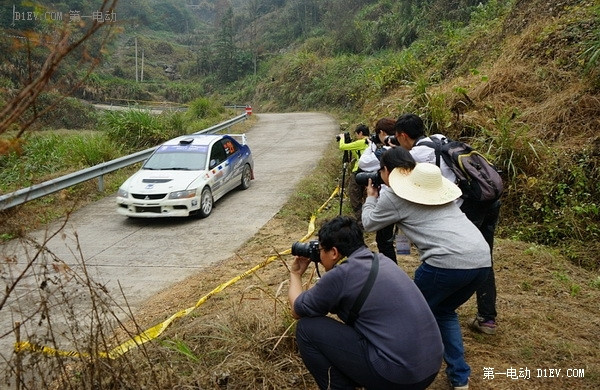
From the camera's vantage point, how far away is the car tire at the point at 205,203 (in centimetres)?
983

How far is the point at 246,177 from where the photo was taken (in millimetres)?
12172

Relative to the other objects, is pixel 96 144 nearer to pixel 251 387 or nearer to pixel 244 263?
pixel 244 263

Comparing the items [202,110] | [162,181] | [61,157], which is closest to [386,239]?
[162,181]

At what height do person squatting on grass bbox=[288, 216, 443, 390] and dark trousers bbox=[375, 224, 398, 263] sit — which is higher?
person squatting on grass bbox=[288, 216, 443, 390]

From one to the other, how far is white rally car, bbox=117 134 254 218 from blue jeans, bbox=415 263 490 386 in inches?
255

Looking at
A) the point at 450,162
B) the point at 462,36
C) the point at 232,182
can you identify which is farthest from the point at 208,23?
the point at 450,162


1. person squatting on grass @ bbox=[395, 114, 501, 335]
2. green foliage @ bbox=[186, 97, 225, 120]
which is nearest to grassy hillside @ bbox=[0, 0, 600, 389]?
person squatting on grass @ bbox=[395, 114, 501, 335]

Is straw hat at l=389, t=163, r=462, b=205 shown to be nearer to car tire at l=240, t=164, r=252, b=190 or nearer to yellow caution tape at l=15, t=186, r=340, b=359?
yellow caution tape at l=15, t=186, r=340, b=359

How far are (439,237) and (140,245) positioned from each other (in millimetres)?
6139

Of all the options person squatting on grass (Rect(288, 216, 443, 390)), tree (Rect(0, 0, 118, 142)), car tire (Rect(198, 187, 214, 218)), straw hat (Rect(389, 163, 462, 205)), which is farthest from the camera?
car tire (Rect(198, 187, 214, 218))

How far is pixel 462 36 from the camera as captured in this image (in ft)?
59.6

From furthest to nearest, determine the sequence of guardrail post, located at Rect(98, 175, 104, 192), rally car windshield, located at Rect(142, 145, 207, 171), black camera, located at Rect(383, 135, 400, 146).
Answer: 1. guardrail post, located at Rect(98, 175, 104, 192)
2. rally car windshield, located at Rect(142, 145, 207, 171)
3. black camera, located at Rect(383, 135, 400, 146)

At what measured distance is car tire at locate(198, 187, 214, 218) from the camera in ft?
32.2

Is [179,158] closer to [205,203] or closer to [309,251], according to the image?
[205,203]
